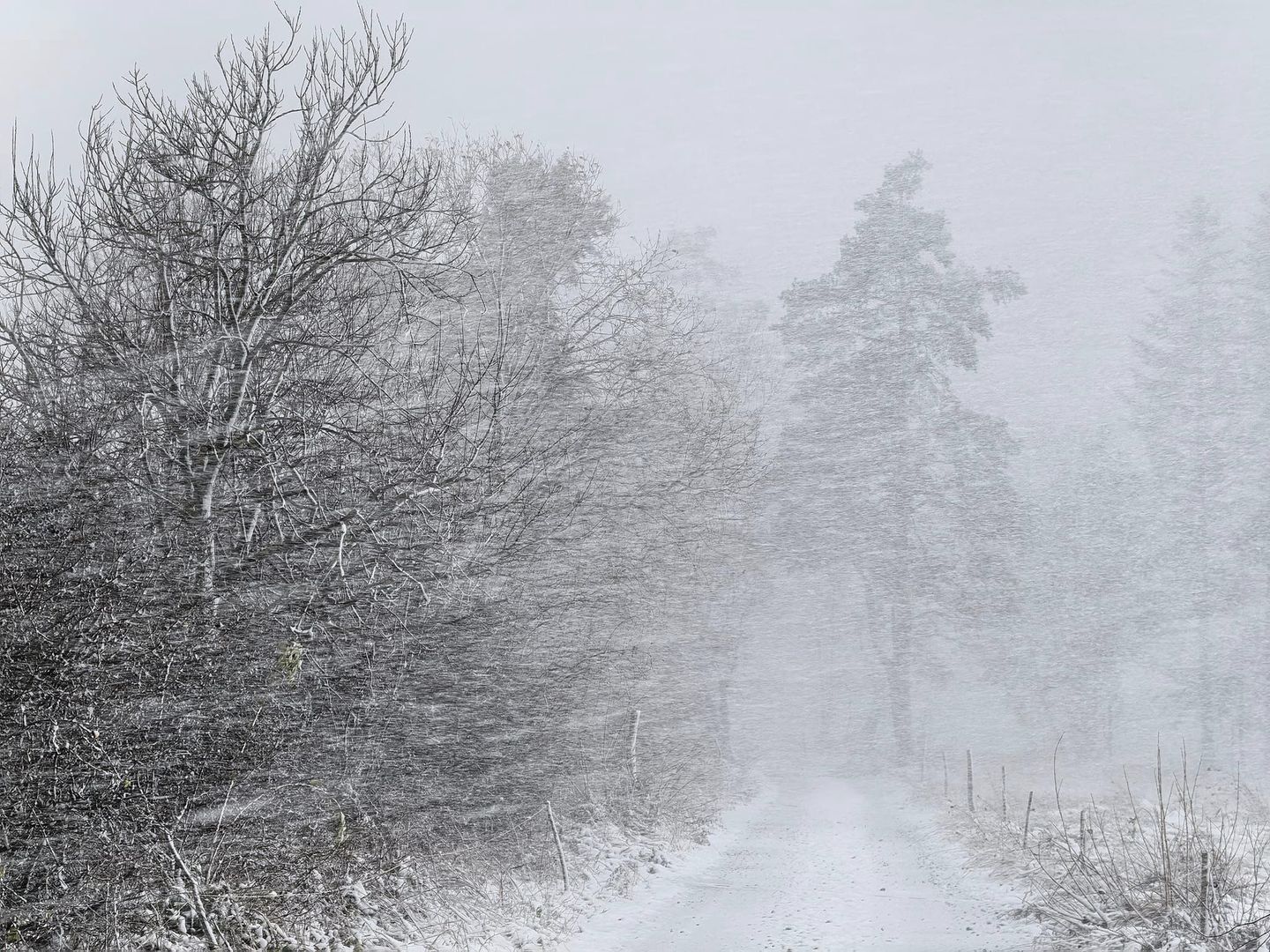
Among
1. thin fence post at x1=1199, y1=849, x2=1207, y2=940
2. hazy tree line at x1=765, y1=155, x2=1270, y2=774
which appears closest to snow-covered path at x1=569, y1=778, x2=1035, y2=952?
thin fence post at x1=1199, y1=849, x2=1207, y2=940

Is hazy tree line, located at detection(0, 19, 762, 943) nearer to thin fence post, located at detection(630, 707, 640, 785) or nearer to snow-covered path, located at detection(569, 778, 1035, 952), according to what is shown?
snow-covered path, located at detection(569, 778, 1035, 952)

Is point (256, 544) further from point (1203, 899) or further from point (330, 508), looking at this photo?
point (1203, 899)

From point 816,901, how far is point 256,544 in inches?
269

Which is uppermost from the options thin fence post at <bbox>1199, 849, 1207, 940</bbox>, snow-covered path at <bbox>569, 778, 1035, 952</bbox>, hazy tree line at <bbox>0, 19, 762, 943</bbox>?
hazy tree line at <bbox>0, 19, 762, 943</bbox>

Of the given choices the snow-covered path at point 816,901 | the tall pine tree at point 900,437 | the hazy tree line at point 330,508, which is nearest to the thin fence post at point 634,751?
the hazy tree line at point 330,508

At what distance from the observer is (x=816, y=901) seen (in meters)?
9.80

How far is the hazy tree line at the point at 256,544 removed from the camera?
5.49 meters

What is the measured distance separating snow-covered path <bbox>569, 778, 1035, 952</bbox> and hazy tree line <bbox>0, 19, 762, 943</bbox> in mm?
1715

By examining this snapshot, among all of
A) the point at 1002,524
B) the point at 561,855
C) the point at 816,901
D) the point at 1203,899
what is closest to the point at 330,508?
the point at 561,855

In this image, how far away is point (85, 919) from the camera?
17.4 ft

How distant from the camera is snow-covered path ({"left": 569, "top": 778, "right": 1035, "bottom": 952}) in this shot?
8000 mm

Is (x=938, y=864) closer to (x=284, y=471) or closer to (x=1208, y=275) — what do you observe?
(x=284, y=471)

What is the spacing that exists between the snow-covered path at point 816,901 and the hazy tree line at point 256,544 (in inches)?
67.5

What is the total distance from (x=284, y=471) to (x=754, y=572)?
17942 mm
